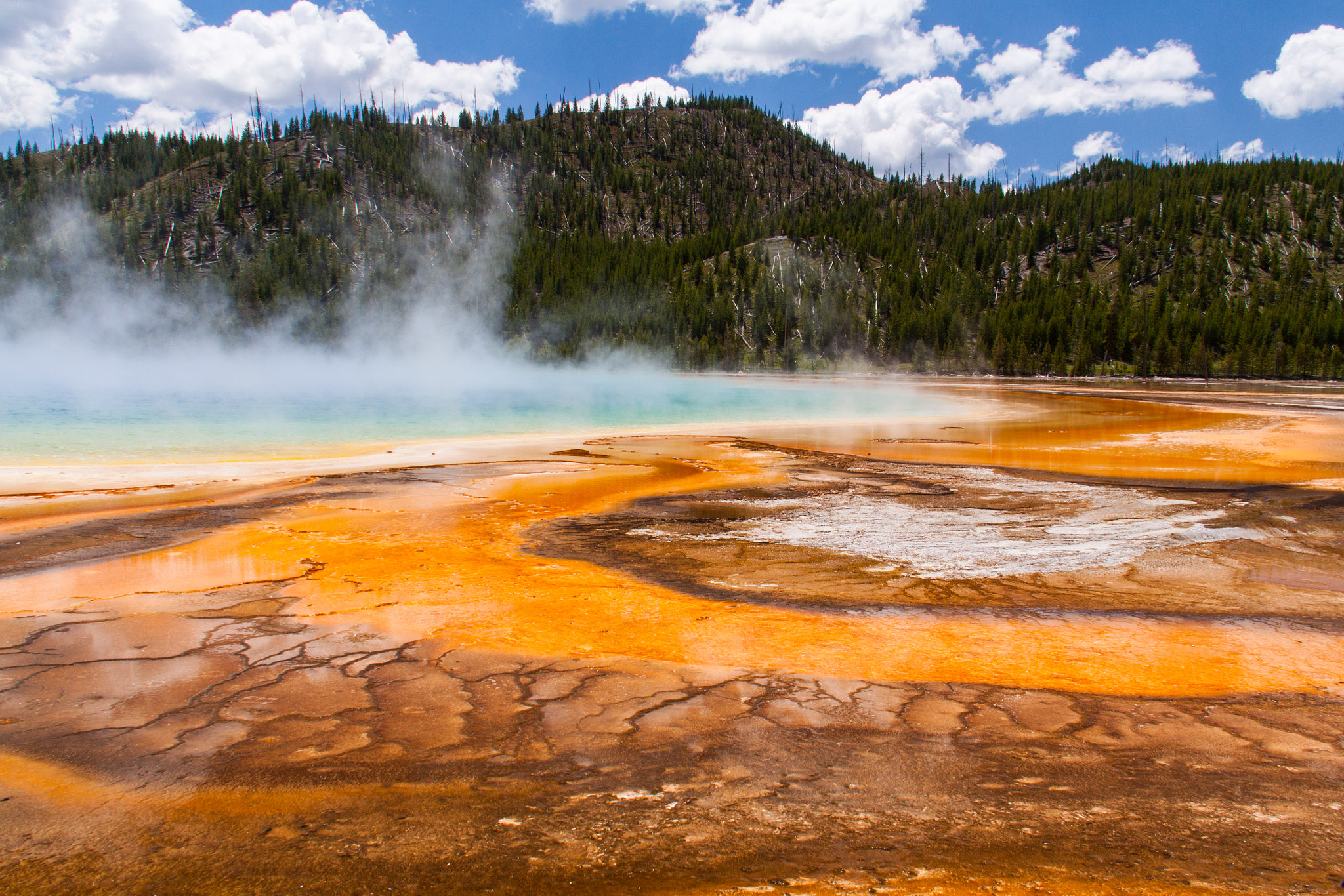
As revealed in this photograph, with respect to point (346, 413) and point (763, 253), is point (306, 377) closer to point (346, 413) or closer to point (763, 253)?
point (346, 413)

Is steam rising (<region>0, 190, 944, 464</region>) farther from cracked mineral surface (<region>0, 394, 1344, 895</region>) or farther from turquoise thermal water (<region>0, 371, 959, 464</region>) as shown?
cracked mineral surface (<region>0, 394, 1344, 895</region>)

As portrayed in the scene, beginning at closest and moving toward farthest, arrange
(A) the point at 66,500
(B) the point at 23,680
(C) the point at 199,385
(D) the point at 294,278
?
(B) the point at 23,680 → (A) the point at 66,500 → (C) the point at 199,385 → (D) the point at 294,278

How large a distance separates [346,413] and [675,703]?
3409 cm

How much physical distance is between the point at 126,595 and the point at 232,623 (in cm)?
179

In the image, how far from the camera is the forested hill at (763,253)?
96875 mm

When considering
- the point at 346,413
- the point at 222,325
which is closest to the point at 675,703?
the point at 346,413

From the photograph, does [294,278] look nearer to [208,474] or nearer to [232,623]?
[208,474]

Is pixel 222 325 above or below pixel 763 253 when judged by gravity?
below

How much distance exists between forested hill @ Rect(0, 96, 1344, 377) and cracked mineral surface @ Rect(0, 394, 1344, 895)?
303 feet

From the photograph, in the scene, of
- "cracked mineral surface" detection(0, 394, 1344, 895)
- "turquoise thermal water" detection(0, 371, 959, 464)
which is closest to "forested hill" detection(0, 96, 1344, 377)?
"turquoise thermal water" detection(0, 371, 959, 464)

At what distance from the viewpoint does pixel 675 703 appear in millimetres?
4820

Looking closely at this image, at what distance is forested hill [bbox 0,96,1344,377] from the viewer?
96.9 metres

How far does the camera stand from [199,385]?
63969 millimetres

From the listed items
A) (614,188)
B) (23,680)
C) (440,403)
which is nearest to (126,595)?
(23,680)
